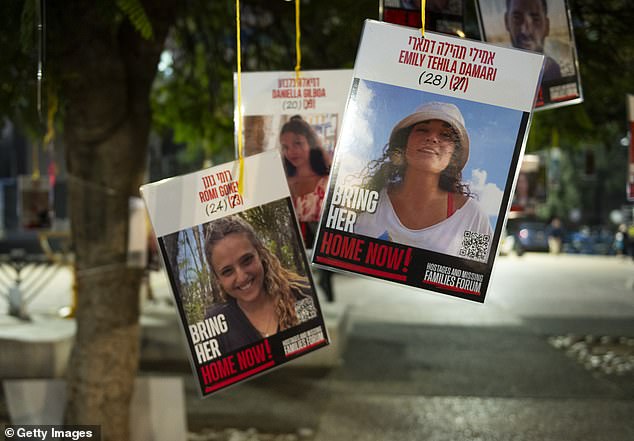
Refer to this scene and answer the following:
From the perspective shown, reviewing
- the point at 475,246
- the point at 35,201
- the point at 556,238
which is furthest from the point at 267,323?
the point at 556,238

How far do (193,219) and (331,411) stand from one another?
4.61 meters

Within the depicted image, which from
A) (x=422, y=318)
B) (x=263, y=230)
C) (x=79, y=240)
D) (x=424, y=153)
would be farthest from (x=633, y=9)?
(x=422, y=318)

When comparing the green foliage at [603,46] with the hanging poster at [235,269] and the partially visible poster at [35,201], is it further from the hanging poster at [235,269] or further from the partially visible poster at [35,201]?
the partially visible poster at [35,201]

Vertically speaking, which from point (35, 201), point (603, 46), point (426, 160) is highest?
point (603, 46)

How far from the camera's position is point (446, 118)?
1.65 meters

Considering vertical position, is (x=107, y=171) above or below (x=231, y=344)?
above

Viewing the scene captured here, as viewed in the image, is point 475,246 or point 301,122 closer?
point 475,246

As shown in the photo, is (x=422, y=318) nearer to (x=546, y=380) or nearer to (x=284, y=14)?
(x=546, y=380)

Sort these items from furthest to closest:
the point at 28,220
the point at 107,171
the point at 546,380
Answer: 1. the point at 546,380
2. the point at 28,220
3. the point at 107,171

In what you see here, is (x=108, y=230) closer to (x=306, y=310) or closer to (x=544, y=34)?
(x=306, y=310)

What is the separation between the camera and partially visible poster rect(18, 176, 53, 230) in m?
5.66

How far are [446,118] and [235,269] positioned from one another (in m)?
0.66

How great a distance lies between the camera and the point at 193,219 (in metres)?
1.77

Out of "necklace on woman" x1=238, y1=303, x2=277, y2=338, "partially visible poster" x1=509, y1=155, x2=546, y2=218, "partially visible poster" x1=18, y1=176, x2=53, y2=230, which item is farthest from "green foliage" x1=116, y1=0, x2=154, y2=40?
"partially visible poster" x1=509, y1=155, x2=546, y2=218
